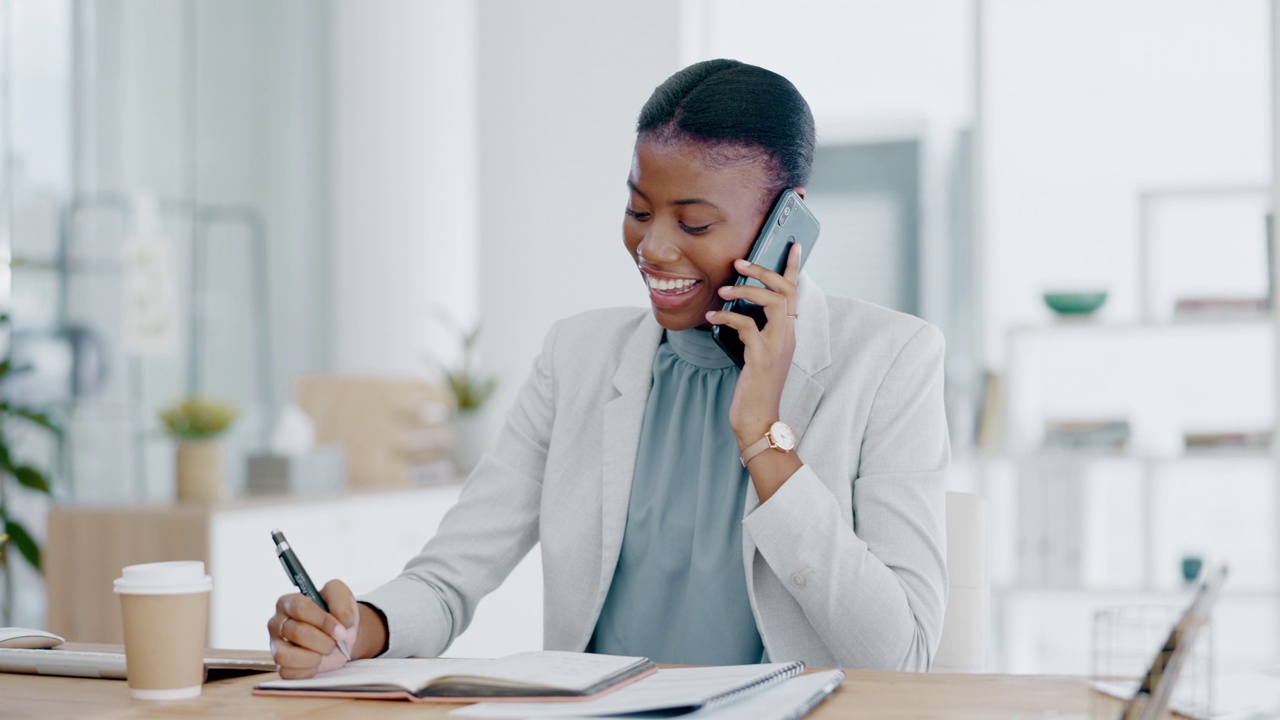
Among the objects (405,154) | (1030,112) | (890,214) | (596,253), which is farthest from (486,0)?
(1030,112)

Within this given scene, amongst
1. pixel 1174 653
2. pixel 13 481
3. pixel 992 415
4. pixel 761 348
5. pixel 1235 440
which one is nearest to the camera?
pixel 1174 653

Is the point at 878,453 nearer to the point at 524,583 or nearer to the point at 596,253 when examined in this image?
the point at 524,583

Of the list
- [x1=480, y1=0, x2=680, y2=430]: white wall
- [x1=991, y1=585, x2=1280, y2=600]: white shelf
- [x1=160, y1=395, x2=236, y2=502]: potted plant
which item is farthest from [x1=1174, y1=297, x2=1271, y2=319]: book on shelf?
[x1=160, y1=395, x2=236, y2=502]: potted plant

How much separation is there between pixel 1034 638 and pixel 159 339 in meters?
3.08

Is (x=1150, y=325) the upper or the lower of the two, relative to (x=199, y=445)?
upper

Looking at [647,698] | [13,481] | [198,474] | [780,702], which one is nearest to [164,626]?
[647,698]

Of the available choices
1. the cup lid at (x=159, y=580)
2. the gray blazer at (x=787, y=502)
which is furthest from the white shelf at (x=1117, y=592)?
the cup lid at (x=159, y=580)

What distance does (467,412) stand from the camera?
4.68 m

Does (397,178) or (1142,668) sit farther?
(397,178)

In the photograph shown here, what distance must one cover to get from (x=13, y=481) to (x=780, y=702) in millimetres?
3341

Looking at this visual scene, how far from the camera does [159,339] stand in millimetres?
4535

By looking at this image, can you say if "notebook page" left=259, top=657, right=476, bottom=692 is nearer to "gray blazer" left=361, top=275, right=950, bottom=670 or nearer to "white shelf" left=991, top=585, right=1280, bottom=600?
"gray blazer" left=361, top=275, right=950, bottom=670

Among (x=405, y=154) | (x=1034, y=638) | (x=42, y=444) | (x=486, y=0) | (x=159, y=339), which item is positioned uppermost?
(x=486, y=0)

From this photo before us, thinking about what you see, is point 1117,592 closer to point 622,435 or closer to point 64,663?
point 622,435
